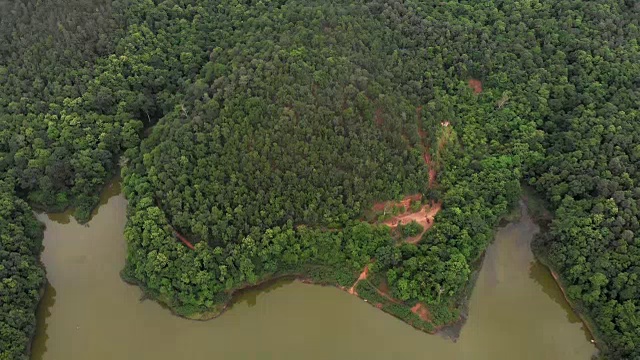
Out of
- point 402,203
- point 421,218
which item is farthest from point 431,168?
point 421,218

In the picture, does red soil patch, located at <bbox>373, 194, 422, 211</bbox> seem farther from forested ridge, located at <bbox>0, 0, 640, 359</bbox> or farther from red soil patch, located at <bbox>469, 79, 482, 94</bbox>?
red soil patch, located at <bbox>469, 79, 482, 94</bbox>

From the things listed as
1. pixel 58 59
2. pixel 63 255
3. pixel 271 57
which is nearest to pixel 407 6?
pixel 271 57

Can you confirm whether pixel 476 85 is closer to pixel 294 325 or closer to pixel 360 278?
pixel 360 278

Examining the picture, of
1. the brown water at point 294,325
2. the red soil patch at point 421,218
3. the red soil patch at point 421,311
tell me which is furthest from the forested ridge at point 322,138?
the brown water at point 294,325

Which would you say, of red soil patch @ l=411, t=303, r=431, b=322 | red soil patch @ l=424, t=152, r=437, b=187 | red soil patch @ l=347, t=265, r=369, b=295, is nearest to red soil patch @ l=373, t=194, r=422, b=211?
red soil patch @ l=424, t=152, r=437, b=187

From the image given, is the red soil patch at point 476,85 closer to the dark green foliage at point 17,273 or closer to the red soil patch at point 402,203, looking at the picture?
the red soil patch at point 402,203

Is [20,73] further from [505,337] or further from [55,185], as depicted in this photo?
[505,337]

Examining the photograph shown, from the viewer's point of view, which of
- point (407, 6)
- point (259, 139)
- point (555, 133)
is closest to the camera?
point (259, 139)
